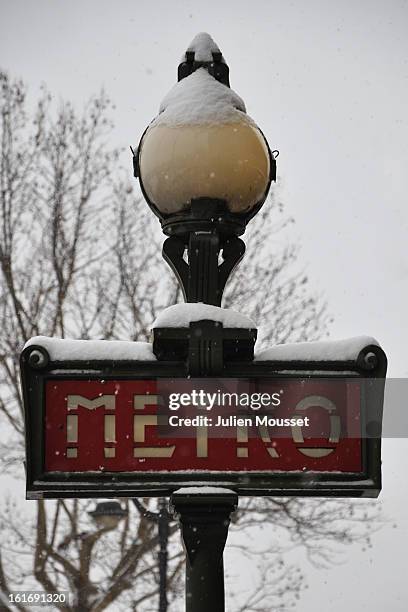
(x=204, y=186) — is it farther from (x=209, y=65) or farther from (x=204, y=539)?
(x=204, y=539)

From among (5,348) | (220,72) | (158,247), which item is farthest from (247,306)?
(220,72)

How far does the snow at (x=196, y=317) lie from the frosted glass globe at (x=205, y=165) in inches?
15.4

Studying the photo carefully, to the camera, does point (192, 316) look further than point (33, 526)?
No

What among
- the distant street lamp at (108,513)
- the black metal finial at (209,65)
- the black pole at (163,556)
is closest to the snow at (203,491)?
the black metal finial at (209,65)

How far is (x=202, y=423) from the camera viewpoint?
2.99 meters

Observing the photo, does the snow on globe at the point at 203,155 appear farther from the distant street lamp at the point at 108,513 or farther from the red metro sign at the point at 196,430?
the distant street lamp at the point at 108,513

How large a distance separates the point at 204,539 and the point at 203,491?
153mm

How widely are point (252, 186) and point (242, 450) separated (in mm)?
823

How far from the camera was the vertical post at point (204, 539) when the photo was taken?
295 centimetres

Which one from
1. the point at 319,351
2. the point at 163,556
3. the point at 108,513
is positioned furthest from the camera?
the point at 108,513

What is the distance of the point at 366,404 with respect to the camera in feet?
9.82

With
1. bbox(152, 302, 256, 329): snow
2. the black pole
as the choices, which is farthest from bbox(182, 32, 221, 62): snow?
the black pole

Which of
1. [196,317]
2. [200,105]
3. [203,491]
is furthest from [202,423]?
[200,105]

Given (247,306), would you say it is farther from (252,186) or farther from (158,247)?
(252,186)
